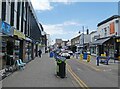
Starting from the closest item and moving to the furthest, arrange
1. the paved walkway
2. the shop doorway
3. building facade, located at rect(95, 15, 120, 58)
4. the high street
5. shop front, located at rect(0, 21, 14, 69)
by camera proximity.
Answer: the paved walkway, the high street, shop front, located at rect(0, 21, 14, 69), the shop doorway, building facade, located at rect(95, 15, 120, 58)

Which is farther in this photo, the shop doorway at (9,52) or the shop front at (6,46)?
the shop doorway at (9,52)

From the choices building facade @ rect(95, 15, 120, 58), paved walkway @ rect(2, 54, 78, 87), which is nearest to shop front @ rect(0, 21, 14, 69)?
paved walkway @ rect(2, 54, 78, 87)

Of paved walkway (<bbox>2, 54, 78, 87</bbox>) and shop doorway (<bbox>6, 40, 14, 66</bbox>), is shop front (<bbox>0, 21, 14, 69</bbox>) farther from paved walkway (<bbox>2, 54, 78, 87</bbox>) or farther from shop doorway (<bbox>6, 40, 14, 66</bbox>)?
paved walkway (<bbox>2, 54, 78, 87</bbox>)

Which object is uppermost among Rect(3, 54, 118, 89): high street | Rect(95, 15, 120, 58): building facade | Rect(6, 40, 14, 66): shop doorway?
Rect(95, 15, 120, 58): building facade

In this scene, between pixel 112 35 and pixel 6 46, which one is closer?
pixel 6 46

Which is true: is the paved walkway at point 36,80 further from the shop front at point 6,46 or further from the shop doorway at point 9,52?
the shop doorway at point 9,52

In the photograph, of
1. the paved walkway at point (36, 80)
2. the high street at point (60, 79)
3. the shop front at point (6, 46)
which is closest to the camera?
the paved walkway at point (36, 80)

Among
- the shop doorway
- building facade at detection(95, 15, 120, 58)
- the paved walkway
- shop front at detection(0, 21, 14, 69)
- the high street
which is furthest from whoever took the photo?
building facade at detection(95, 15, 120, 58)

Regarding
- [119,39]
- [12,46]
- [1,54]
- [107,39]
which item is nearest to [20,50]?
[12,46]

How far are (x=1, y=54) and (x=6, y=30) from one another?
2.11 m

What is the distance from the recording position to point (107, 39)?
52844mm

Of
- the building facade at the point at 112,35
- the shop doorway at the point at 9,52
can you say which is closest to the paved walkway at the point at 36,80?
the shop doorway at the point at 9,52

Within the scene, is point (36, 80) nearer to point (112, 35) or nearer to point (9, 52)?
point (9, 52)

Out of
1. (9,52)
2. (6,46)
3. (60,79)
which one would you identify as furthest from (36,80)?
(9,52)
